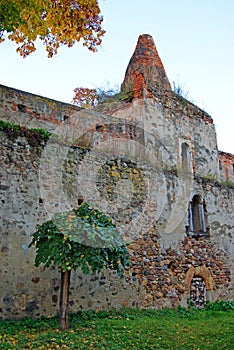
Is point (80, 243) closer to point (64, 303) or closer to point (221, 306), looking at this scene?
point (64, 303)

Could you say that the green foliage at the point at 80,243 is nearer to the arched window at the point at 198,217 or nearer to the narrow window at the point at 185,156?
the arched window at the point at 198,217

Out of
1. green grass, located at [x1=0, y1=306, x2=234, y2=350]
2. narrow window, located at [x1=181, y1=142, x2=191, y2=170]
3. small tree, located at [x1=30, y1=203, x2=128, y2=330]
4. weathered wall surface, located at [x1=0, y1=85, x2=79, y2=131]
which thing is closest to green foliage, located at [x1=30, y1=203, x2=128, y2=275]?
small tree, located at [x1=30, y1=203, x2=128, y2=330]

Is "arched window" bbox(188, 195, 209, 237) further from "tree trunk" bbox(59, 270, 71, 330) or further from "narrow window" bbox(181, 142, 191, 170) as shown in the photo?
"tree trunk" bbox(59, 270, 71, 330)

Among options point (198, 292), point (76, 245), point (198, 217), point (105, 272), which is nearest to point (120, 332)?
point (76, 245)

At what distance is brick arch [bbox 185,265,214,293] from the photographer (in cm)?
1055

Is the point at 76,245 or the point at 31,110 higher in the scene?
the point at 31,110

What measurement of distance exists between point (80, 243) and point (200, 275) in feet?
18.8

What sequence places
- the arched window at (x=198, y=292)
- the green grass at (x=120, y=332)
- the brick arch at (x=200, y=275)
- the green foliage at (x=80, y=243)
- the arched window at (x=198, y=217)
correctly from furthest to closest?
1. the arched window at (x=198, y=217)
2. the arched window at (x=198, y=292)
3. the brick arch at (x=200, y=275)
4. the green foliage at (x=80, y=243)
5. the green grass at (x=120, y=332)

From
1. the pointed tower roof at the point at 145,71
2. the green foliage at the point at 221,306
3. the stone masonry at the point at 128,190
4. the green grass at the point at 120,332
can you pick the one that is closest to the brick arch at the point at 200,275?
the stone masonry at the point at 128,190

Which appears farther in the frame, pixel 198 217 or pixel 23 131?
pixel 198 217

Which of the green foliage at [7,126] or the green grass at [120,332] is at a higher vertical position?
the green foliage at [7,126]

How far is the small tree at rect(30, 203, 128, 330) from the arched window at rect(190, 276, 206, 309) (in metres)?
4.55

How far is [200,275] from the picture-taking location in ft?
36.0

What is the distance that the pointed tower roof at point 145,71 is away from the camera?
1316 centimetres
